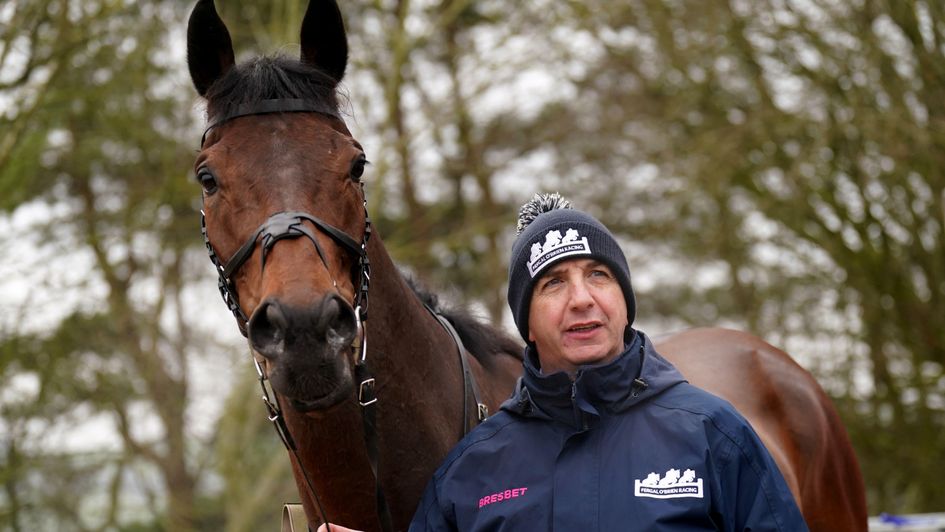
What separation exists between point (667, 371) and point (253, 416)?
28.6 feet

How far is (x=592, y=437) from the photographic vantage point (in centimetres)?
243

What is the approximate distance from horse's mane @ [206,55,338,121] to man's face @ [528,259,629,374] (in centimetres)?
81

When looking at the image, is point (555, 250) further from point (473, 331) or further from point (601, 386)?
point (473, 331)

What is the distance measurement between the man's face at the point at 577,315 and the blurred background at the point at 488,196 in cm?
466

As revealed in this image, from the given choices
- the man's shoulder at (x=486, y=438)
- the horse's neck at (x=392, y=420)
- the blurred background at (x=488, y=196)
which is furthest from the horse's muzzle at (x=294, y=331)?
the blurred background at (x=488, y=196)

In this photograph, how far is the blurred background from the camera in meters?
8.12

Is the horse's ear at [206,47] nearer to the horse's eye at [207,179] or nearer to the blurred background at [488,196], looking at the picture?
the horse's eye at [207,179]

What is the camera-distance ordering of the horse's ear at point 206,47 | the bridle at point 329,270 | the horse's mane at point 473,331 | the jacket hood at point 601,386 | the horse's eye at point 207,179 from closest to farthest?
the jacket hood at point 601,386 → the bridle at point 329,270 → the horse's eye at point 207,179 → the horse's ear at point 206,47 → the horse's mane at point 473,331

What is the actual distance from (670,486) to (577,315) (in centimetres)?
46

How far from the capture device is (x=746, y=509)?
7.54 ft

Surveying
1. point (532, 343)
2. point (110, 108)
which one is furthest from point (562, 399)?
point (110, 108)

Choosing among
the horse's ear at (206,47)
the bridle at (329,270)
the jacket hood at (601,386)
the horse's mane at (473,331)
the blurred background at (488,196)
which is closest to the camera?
the jacket hood at (601,386)

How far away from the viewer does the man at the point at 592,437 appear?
230cm

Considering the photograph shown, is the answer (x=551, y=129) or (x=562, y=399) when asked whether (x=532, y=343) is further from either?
(x=551, y=129)
